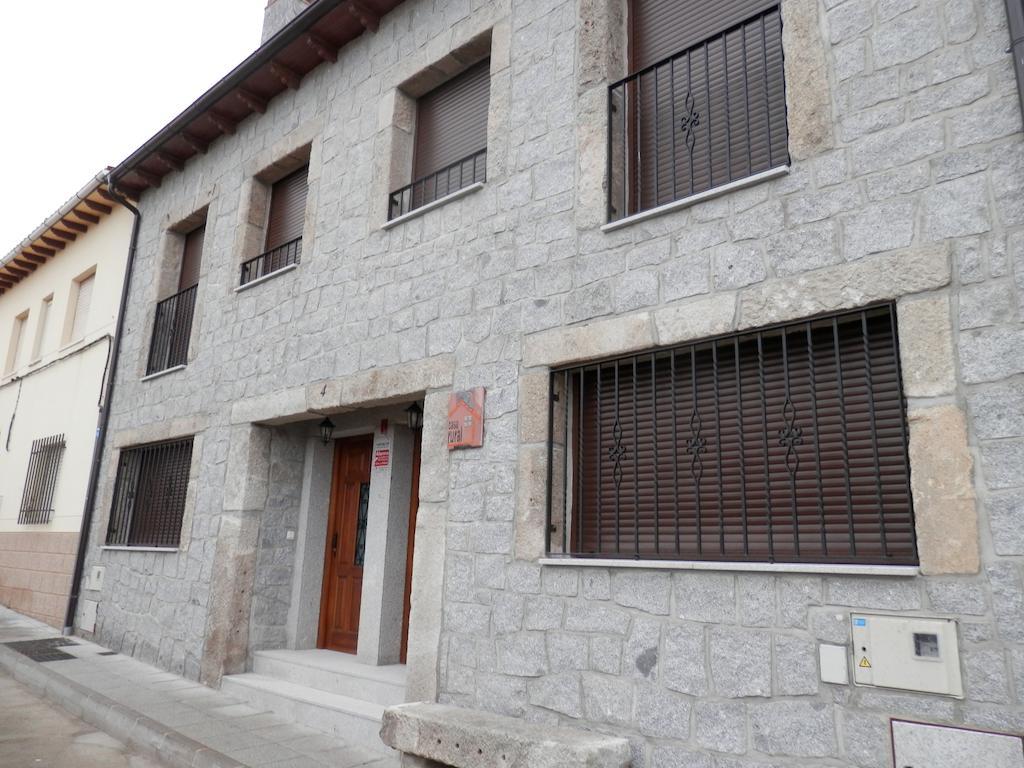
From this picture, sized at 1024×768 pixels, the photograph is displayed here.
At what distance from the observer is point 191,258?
8.91 m

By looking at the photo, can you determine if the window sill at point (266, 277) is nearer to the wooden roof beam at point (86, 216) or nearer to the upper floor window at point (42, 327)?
Answer: the wooden roof beam at point (86, 216)

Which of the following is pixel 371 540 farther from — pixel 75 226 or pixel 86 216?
pixel 75 226

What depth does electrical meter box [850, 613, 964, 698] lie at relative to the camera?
2900mm

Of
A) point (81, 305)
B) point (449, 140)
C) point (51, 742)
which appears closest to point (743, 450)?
point (449, 140)

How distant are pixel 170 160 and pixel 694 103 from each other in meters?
6.57

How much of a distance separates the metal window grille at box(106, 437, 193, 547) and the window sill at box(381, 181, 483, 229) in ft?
11.0

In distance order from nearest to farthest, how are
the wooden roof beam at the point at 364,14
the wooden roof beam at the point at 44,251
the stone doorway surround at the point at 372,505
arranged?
the stone doorway surround at the point at 372,505 → the wooden roof beam at the point at 364,14 → the wooden roof beam at the point at 44,251

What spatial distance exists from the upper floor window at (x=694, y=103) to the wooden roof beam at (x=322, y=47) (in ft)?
10.1

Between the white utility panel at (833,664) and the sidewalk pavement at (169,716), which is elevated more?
the white utility panel at (833,664)

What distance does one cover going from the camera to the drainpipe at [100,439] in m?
8.48

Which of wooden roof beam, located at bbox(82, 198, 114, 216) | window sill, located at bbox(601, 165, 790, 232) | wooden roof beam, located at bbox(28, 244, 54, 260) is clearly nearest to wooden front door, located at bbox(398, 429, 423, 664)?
window sill, located at bbox(601, 165, 790, 232)

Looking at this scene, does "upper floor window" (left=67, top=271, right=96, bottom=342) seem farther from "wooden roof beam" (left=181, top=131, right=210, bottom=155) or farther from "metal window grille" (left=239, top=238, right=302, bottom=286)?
"metal window grille" (left=239, top=238, right=302, bottom=286)

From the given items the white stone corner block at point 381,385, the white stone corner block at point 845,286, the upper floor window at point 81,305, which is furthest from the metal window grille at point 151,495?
the white stone corner block at point 845,286

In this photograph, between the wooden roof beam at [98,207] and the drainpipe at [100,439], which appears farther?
the wooden roof beam at [98,207]
